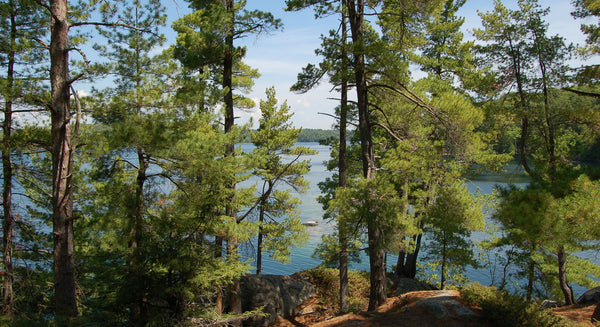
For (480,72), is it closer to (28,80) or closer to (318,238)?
(28,80)

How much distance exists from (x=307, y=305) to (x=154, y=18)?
34.9 ft

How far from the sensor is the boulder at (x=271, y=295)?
1169 centimetres

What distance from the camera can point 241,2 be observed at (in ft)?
31.9

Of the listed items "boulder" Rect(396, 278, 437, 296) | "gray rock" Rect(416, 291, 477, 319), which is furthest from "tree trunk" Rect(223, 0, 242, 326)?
"boulder" Rect(396, 278, 437, 296)

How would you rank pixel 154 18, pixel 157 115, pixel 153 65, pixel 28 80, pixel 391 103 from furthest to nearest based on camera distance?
pixel 391 103 → pixel 153 65 → pixel 28 80 → pixel 157 115 → pixel 154 18

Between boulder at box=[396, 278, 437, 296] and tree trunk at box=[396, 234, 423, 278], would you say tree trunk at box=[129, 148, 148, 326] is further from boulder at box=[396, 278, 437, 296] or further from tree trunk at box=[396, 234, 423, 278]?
tree trunk at box=[396, 234, 423, 278]

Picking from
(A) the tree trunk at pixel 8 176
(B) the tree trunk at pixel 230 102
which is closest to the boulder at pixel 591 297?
(B) the tree trunk at pixel 230 102

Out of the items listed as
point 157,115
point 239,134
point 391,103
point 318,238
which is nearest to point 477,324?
point 391,103

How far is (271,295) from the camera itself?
478 inches

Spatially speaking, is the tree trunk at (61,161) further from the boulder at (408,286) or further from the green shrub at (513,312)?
the boulder at (408,286)

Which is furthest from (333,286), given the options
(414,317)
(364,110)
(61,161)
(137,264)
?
(61,161)

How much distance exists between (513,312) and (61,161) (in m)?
8.33

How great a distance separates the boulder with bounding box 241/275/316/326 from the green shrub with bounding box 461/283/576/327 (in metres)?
6.30

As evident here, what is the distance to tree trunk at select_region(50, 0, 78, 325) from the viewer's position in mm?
5168
